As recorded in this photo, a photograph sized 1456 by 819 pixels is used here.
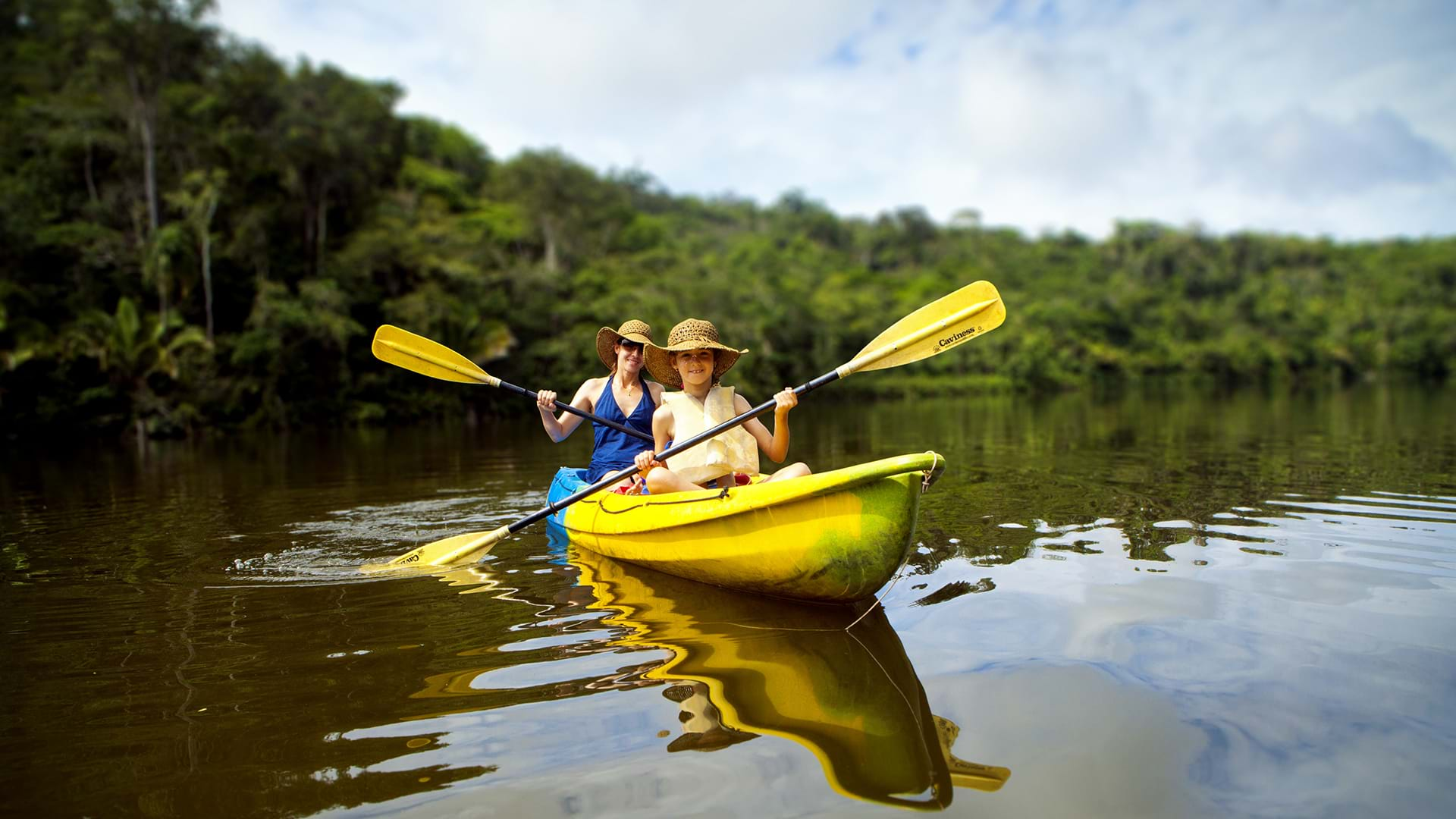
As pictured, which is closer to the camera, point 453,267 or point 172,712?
point 172,712

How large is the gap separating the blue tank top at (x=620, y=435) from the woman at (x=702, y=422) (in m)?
0.70

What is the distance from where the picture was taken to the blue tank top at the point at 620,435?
17.1 feet

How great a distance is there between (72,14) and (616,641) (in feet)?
64.0

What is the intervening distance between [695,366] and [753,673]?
1.73m

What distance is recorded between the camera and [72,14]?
1628 cm

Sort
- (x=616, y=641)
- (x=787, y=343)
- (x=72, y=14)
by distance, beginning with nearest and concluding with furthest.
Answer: (x=616, y=641), (x=72, y=14), (x=787, y=343)

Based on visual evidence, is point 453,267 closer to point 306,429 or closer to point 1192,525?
point 306,429

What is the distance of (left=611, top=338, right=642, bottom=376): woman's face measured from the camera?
16.6 ft

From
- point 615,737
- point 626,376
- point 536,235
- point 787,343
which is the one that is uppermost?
point 536,235

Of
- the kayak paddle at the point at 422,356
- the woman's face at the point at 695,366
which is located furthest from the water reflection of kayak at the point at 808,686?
the kayak paddle at the point at 422,356

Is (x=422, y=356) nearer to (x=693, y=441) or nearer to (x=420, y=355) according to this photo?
(x=420, y=355)

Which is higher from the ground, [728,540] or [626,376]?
[626,376]

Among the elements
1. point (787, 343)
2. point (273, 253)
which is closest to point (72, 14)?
point (273, 253)

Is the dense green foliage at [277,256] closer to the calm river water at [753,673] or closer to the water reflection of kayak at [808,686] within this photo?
the calm river water at [753,673]
